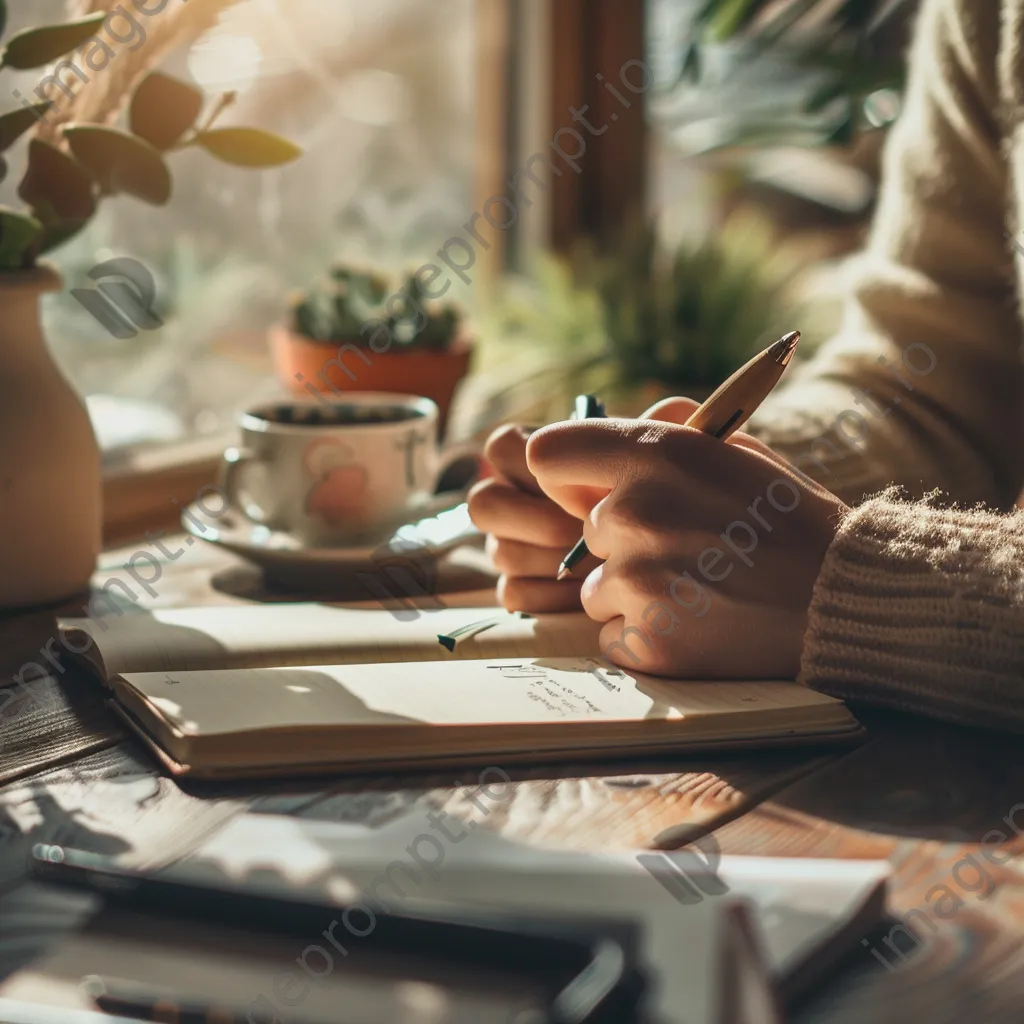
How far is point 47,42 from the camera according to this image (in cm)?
76

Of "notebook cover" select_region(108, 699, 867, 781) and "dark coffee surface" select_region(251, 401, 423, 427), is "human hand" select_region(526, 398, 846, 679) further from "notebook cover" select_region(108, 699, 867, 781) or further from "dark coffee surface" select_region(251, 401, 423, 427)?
"dark coffee surface" select_region(251, 401, 423, 427)

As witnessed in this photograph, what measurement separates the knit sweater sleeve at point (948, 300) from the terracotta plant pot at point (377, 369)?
1.21 feet

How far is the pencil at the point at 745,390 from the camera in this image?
0.69 metres

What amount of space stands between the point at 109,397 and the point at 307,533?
562 millimetres

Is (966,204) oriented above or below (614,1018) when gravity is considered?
above

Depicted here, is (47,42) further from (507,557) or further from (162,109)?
(507,557)

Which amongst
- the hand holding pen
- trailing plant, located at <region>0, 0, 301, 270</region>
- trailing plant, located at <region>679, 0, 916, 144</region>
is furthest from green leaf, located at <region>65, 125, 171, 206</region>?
trailing plant, located at <region>679, 0, 916, 144</region>

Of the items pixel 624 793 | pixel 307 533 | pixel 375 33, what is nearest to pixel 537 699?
pixel 624 793

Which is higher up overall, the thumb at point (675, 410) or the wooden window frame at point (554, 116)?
Answer: the wooden window frame at point (554, 116)

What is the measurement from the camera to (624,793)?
55 cm

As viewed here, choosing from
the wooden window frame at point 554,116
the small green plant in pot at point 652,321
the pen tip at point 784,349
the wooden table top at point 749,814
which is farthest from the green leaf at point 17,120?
the wooden window frame at point 554,116

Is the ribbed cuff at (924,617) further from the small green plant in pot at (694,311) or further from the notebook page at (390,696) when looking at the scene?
the small green plant in pot at (694,311)

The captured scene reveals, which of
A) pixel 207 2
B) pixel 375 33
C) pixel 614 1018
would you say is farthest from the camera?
pixel 375 33

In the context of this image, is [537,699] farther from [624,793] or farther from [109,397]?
[109,397]
